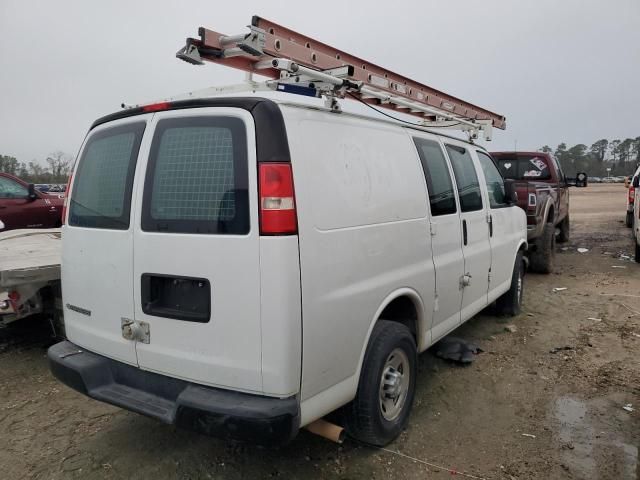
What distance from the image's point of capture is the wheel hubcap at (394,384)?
3115 mm

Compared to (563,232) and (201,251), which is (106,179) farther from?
(563,232)

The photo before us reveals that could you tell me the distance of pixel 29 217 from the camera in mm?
8562

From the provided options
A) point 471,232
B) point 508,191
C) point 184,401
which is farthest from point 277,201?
point 508,191

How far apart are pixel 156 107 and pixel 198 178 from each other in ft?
1.80

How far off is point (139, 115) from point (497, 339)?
425 cm

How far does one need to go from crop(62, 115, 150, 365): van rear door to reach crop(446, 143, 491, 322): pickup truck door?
2.65 meters

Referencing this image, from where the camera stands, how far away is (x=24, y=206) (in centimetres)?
849

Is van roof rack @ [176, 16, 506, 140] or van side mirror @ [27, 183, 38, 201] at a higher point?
van roof rack @ [176, 16, 506, 140]

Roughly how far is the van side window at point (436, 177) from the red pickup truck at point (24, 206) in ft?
24.2

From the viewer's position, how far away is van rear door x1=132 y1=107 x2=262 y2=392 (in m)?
2.30

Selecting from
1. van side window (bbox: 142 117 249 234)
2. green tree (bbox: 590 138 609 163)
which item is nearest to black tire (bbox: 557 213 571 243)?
van side window (bbox: 142 117 249 234)

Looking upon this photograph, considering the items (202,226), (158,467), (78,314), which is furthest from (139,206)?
(158,467)

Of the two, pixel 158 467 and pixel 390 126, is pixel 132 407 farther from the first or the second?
pixel 390 126

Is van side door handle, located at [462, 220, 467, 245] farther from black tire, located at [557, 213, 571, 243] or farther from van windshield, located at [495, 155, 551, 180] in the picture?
black tire, located at [557, 213, 571, 243]
